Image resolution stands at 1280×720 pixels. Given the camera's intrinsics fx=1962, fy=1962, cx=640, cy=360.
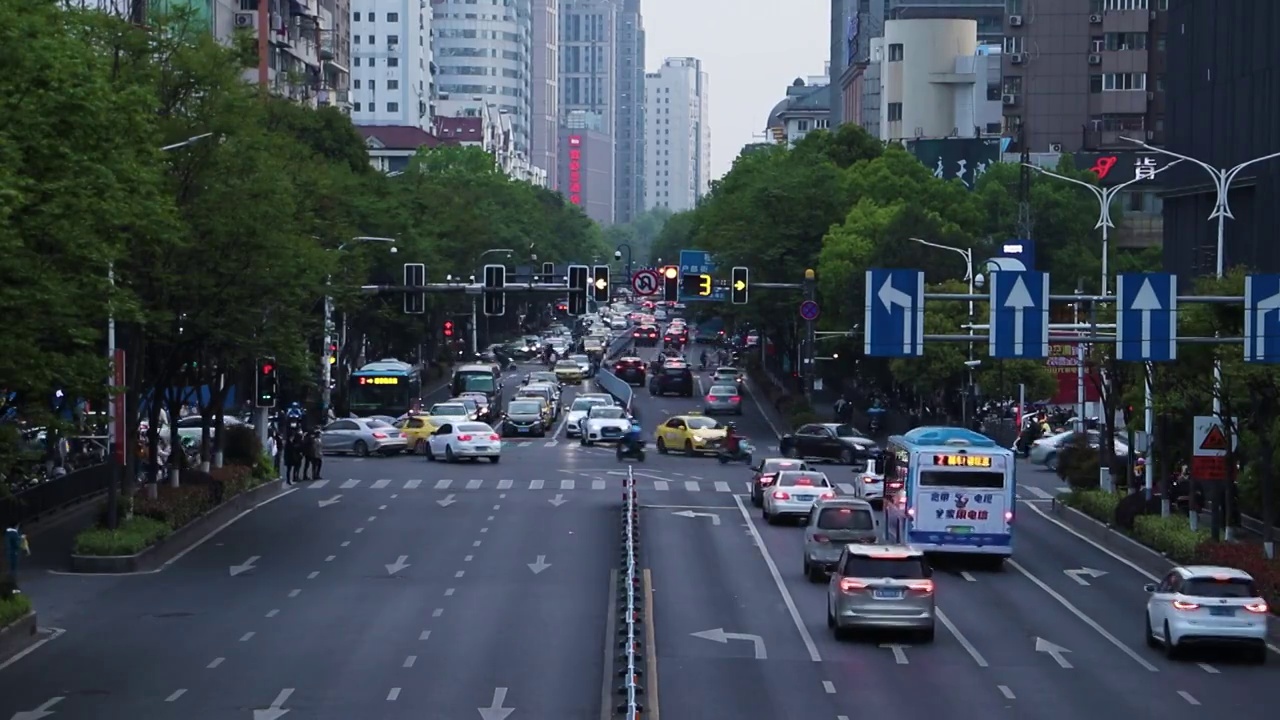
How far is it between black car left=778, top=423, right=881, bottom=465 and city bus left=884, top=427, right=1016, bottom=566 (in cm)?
2646

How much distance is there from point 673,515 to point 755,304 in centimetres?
4723

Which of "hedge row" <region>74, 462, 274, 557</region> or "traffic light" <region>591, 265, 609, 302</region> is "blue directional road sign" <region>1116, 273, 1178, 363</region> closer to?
"hedge row" <region>74, 462, 274, 557</region>

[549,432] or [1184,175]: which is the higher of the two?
[1184,175]

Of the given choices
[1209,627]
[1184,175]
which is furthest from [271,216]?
[1184,175]

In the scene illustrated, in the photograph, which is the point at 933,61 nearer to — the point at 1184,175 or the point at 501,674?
the point at 1184,175

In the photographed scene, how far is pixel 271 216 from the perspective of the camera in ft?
147

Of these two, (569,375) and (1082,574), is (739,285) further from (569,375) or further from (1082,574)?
(569,375)

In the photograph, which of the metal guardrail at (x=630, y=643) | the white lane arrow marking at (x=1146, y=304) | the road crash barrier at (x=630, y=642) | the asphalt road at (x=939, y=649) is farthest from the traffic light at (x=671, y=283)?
the white lane arrow marking at (x=1146, y=304)

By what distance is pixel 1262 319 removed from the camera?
34656mm

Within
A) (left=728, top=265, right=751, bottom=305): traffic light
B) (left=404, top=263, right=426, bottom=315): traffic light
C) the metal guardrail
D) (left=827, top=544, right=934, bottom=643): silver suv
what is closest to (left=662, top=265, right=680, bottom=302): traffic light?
(left=728, top=265, right=751, bottom=305): traffic light

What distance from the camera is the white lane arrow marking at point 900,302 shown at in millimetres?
35000

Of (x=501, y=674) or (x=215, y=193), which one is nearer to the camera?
(x=501, y=674)

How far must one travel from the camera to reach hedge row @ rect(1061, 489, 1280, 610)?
34.5 m

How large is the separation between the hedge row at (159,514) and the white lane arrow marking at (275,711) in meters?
15.0
